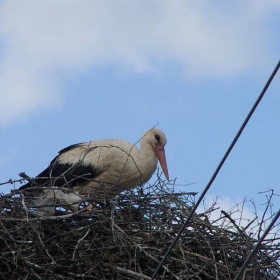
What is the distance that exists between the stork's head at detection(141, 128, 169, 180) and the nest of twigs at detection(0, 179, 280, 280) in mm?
1455

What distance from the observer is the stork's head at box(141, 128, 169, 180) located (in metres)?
7.48

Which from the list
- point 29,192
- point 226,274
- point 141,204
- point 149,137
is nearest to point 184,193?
point 141,204

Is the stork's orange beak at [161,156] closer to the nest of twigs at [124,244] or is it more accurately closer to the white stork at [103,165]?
the white stork at [103,165]

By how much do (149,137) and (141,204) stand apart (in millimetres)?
1634

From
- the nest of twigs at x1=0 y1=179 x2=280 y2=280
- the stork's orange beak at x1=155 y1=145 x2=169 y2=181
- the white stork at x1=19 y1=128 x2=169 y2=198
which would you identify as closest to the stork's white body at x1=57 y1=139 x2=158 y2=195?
the white stork at x1=19 y1=128 x2=169 y2=198

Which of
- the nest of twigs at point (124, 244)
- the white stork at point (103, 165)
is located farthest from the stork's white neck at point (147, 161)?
the nest of twigs at point (124, 244)

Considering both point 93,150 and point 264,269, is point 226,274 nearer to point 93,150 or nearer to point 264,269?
point 264,269

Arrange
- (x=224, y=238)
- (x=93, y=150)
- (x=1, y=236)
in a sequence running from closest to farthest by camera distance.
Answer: (x=1, y=236) < (x=224, y=238) < (x=93, y=150)

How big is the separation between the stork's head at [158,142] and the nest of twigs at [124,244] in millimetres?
1455

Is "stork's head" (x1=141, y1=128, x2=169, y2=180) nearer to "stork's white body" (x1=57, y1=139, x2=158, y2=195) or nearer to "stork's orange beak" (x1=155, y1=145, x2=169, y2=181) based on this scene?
"stork's orange beak" (x1=155, y1=145, x2=169, y2=181)

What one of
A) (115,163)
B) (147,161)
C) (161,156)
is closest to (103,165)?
(115,163)

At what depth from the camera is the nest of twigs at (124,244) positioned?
5383mm

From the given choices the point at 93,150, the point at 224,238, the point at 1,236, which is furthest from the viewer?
the point at 93,150

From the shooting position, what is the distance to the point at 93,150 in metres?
7.25
